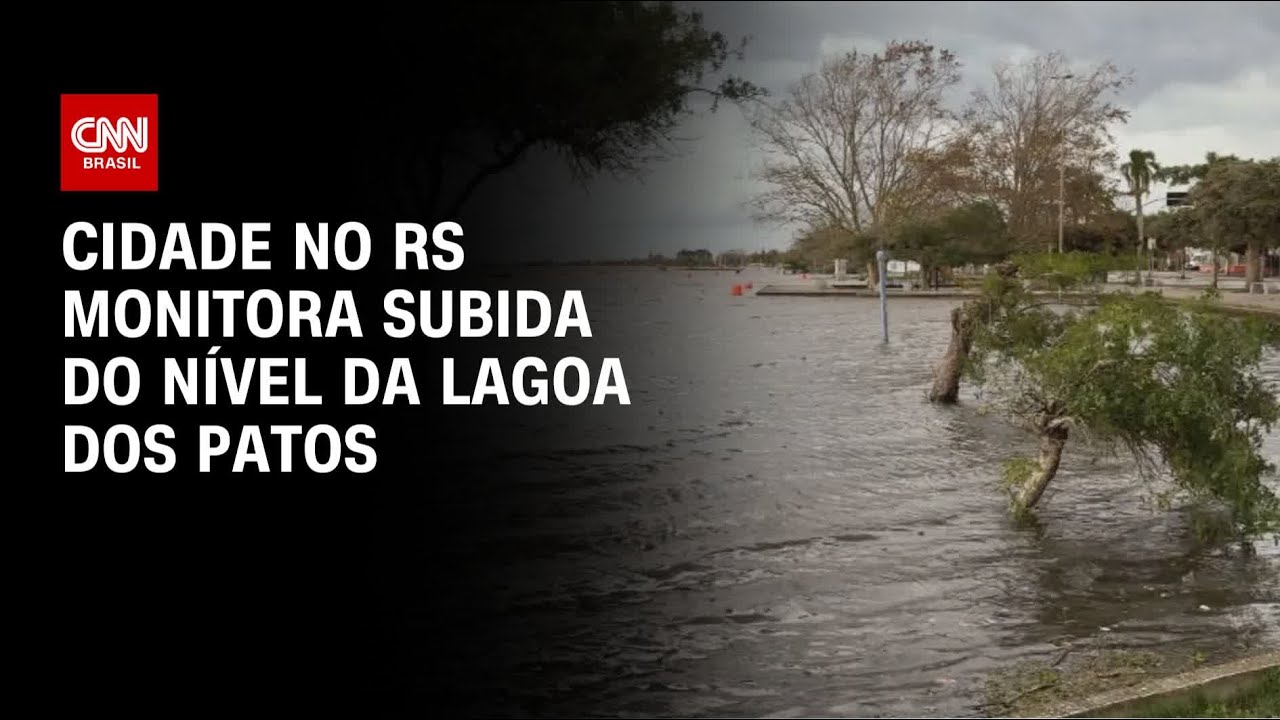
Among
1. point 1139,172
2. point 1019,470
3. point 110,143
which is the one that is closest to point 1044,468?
point 1019,470

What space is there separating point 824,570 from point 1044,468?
2.61 m

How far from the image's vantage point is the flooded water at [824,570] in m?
7.73

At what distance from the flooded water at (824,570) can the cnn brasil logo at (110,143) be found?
14.5ft

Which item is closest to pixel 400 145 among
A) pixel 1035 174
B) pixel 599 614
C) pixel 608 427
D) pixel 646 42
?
pixel 646 42

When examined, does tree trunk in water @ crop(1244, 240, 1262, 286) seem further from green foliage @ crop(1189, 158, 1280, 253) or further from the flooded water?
the flooded water

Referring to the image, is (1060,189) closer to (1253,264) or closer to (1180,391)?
(1253,264)

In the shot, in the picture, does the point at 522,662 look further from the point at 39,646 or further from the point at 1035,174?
the point at 1035,174

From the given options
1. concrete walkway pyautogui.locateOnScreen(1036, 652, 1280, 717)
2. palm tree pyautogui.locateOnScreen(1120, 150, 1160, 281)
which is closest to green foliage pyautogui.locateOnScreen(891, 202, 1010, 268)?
palm tree pyautogui.locateOnScreen(1120, 150, 1160, 281)

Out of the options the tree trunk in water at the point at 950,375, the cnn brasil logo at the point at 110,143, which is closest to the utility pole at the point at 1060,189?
the tree trunk in water at the point at 950,375

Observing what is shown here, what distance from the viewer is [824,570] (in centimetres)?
1019

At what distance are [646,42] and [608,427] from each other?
5.35 meters

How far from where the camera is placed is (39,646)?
27.2ft

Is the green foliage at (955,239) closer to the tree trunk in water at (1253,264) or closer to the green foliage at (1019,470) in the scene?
the tree trunk in water at (1253,264)

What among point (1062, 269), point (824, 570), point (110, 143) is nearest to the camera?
point (824, 570)
